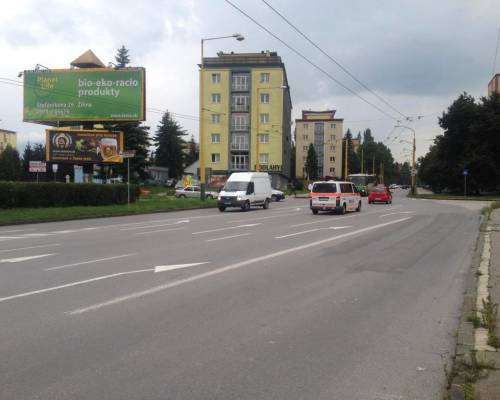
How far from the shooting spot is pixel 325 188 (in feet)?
88.4

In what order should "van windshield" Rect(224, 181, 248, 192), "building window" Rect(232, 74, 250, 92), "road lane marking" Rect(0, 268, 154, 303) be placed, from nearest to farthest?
1. "road lane marking" Rect(0, 268, 154, 303)
2. "van windshield" Rect(224, 181, 248, 192)
3. "building window" Rect(232, 74, 250, 92)

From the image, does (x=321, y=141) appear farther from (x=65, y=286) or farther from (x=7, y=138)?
(x=65, y=286)

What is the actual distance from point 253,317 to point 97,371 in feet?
7.27

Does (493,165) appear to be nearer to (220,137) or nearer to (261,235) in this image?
(220,137)

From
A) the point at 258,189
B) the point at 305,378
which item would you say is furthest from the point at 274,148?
the point at 305,378

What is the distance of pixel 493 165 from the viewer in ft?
201

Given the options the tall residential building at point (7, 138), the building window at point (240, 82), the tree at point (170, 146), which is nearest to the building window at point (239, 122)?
the building window at point (240, 82)

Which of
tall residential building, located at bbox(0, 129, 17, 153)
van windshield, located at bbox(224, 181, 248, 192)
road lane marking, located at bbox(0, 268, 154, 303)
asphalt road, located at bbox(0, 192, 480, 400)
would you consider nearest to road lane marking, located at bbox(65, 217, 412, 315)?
asphalt road, located at bbox(0, 192, 480, 400)

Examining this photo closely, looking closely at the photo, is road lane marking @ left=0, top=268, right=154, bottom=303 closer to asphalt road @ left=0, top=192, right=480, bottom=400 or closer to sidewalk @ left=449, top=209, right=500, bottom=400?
asphalt road @ left=0, top=192, right=480, bottom=400

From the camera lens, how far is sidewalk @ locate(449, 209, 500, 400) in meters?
3.84

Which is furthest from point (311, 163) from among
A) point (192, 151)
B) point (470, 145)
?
point (470, 145)

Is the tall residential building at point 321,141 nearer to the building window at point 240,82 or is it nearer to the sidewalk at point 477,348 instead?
the building window at point 240,82

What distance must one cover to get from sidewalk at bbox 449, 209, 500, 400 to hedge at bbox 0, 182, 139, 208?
21.9m

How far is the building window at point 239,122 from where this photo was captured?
74.9 meters
